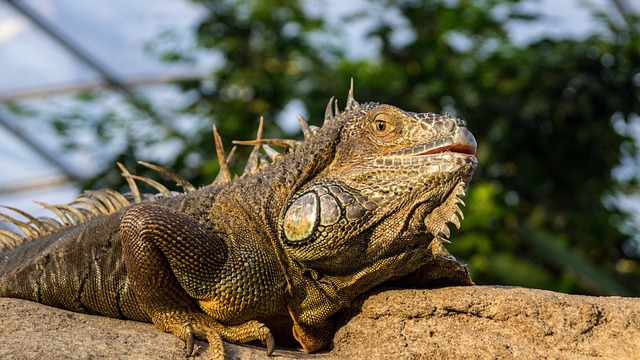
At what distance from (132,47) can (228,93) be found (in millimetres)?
3075

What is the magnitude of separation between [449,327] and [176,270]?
1.41 m

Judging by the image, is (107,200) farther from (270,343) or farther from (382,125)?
(382,125)

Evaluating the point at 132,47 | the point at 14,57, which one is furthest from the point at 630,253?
the point at 14,57

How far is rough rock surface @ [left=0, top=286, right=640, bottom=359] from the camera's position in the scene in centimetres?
429

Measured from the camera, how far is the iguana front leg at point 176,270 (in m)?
4.27

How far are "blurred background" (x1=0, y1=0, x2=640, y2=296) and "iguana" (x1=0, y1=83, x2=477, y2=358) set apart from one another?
4.58 metres

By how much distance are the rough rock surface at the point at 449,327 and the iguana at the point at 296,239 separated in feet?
0.42

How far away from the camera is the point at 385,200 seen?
419 centimetres

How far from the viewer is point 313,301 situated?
14.7 feet

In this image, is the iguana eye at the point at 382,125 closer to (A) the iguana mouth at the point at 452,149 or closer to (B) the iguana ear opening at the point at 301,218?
(A) the iguana mouth at the point at 452,149

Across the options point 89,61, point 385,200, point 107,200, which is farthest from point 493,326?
point 89,61

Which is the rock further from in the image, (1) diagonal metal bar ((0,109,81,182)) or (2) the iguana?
(1) diagonal metal bar ((0,109,81,182))

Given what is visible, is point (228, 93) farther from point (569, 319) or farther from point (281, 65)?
point (569, 319)

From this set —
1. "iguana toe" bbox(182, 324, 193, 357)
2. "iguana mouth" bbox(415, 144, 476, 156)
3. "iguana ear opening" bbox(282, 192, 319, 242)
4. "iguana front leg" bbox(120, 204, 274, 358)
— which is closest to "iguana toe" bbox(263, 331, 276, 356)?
"iguana front leg" bbox(120, 204, 274, 358)
